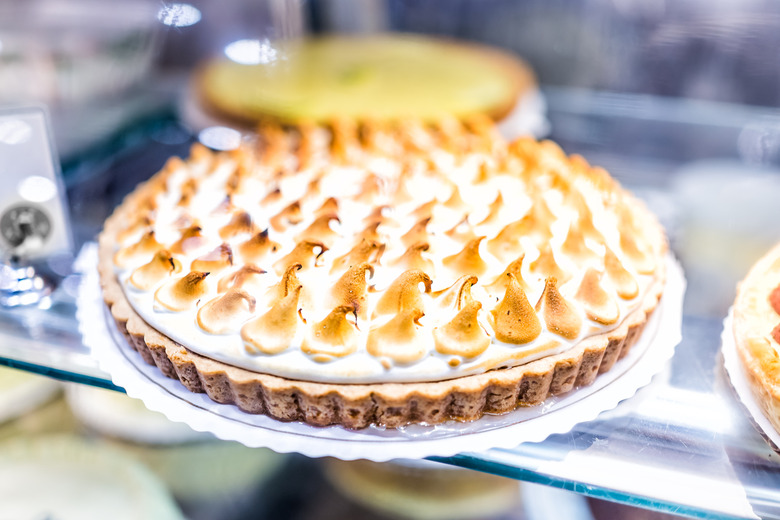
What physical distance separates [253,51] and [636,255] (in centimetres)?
127

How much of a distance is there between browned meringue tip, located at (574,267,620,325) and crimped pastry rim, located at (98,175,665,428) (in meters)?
0.03

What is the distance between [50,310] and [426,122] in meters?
1.25

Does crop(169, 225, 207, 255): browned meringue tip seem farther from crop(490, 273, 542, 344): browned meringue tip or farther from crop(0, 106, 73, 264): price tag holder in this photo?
crop(490, 273, 542, 344): browned meringue tip

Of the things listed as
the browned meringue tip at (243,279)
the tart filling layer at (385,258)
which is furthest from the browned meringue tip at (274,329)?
the browned meringue tip at (243,279)

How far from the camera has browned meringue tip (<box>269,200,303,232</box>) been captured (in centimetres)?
142

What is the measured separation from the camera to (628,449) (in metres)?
1.05

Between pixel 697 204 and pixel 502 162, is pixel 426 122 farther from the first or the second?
pixel 697 204

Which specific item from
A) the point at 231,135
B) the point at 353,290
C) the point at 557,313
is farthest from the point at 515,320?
the point at 231,135

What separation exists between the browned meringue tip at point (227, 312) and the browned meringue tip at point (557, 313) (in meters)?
0.53

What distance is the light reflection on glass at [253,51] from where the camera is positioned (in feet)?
6.15

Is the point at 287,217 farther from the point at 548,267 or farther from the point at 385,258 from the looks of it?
the point at 548,267

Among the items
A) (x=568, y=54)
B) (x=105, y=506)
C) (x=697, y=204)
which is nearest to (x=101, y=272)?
(x=105, y=506)

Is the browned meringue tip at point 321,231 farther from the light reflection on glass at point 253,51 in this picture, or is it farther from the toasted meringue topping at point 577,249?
the light reflection on glass at point 253,51

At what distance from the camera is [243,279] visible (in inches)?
47.9
